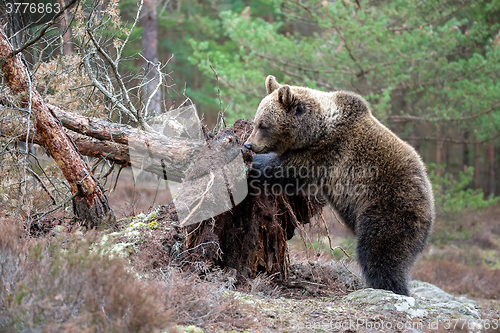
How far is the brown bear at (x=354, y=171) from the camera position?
201 inches

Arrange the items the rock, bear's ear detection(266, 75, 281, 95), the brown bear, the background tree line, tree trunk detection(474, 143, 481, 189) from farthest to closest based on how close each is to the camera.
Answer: tree trunk detection(474, 143, 481, 189) → the background tree line → bear's ear detection(266, 75, 281, 95) → the brown bear → the rock

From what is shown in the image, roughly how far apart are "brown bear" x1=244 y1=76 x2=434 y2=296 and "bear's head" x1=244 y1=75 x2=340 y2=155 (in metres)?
0.01

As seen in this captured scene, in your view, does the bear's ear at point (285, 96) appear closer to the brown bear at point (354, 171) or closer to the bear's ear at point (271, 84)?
the brown bear at point (354, 171)

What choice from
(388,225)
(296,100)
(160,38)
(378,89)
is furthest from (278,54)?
(160,38)

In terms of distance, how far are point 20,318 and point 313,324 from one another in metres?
2.60

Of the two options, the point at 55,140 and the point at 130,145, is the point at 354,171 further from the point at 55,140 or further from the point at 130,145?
the point at 55,140

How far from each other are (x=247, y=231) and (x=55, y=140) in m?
2.63

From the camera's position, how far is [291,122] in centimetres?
542

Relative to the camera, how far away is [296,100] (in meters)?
5.46

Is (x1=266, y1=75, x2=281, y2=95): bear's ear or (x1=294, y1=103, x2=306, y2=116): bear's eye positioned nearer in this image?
(x1=294, y1=103, x2=306, y2=116): bear's eye

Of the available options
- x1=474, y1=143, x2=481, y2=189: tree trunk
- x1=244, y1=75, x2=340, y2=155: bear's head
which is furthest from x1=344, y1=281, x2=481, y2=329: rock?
x1=474, y1=143, x2=481, y2=189: tree trunk

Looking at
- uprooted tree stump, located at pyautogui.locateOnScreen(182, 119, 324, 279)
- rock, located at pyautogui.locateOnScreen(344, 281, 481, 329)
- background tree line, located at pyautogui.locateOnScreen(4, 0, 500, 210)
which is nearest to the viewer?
rock, located at pyautogui.locateOnScreen(344, 281, 481, 329)

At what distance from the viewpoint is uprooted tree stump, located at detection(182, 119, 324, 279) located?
486 cm

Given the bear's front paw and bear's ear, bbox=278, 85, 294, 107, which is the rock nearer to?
the bear's front paw
